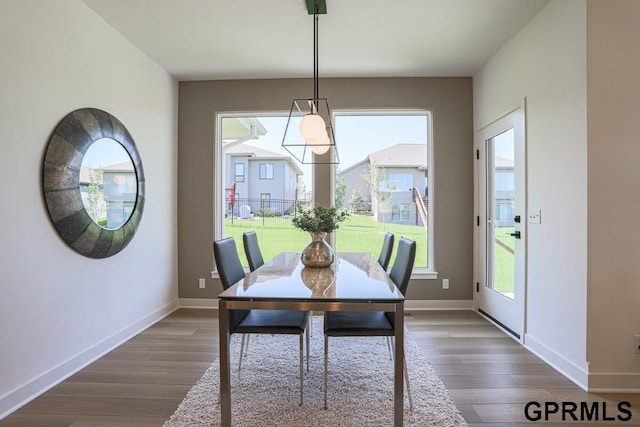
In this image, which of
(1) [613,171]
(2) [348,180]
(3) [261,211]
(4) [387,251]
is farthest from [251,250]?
(1) [613,171]

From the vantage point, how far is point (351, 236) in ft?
14.0

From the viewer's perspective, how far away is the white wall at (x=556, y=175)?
7.63ft

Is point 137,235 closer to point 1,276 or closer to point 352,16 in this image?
point 1,276

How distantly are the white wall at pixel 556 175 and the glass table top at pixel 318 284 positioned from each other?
1.26 m

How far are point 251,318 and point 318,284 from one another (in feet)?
1.96

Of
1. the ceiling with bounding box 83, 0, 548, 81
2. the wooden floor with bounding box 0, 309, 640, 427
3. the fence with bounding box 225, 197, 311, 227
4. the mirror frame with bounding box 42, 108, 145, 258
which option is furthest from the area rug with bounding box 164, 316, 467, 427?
the ceiling with bounding box 83, 0, 548, 81

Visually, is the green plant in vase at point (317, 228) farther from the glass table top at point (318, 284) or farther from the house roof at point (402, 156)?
the house roof at point (402, 156)

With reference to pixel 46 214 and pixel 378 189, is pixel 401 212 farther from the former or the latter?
pixel 46 214

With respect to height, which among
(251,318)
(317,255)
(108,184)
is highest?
(108,184)

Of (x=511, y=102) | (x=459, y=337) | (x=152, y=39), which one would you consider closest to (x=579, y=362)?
(x=459, y=337)

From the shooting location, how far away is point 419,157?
4.23 metres

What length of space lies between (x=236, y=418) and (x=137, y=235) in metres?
2.03

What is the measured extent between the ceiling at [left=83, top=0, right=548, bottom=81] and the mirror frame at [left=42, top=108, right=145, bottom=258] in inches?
34.4

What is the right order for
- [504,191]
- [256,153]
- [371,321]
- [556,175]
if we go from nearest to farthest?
1. [371,321]
2. [556,175]
3. [504,191]
4. [256,153]
